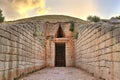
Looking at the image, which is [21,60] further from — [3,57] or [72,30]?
[72,30]

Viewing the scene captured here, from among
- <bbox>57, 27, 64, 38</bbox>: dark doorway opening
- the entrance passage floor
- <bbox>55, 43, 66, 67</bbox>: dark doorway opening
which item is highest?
<bbox>57, 27, 64, 38</bbox>: dark doorway opening

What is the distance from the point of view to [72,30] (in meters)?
21.5

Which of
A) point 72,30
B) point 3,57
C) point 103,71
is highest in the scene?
point 72,30

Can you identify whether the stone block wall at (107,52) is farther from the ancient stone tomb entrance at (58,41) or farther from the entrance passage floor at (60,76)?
the ancient stone tomb entrance at (58,41)

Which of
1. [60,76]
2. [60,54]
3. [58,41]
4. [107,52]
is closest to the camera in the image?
[107,52]

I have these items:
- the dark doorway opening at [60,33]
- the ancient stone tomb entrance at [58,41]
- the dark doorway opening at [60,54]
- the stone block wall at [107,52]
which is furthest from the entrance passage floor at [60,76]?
the dark doorway opening at [60,54]

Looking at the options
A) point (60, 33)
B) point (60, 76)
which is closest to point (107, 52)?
point (60, 76)

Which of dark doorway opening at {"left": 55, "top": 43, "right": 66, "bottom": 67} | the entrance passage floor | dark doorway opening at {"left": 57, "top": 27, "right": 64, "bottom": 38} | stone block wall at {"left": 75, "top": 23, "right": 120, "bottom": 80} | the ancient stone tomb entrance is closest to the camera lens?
stone block wall at {"left": 75, "top": 23, "right": 120, "bottom": 80}

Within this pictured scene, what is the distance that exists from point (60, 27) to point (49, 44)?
2436 millimetres

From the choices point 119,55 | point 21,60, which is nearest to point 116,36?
point 119,55

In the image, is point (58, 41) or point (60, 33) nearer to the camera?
point (58, 41)

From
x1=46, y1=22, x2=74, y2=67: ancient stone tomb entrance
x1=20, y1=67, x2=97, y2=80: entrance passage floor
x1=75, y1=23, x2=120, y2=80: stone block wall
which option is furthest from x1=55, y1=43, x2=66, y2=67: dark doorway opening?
x1=75, y1=23, x2=120, y2=80: stone block wall

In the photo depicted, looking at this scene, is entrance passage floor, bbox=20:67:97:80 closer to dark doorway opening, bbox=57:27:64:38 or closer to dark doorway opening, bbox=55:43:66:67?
dark doorway opening, bbox=57:27:64:38

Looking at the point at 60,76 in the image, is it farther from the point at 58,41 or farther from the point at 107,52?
the point at 58,41
